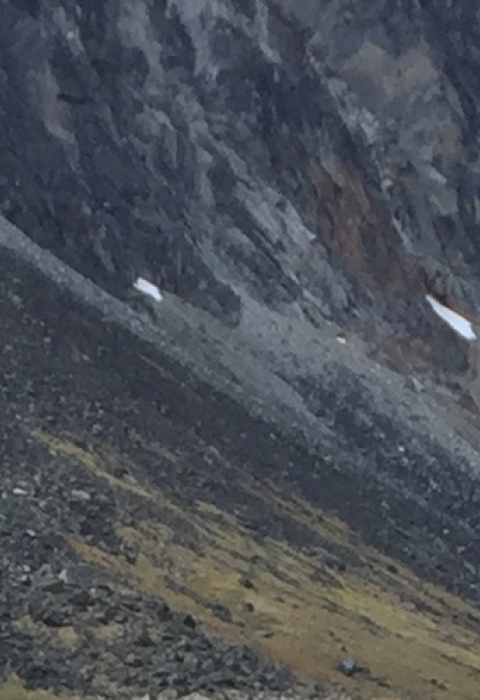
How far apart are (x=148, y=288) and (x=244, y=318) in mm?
3594

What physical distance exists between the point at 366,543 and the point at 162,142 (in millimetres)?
19323

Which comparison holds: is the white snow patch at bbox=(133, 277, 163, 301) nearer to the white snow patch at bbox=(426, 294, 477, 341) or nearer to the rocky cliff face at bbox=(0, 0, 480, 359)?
the rocky cliff face at bbox=(0, 0, 480, 359)

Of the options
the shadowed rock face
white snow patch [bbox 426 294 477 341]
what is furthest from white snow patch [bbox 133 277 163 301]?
white snow patch [bbox 426 294 477 341]

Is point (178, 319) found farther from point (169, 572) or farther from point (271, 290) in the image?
point (169, 572)

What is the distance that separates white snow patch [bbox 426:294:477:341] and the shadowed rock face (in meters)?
0.83

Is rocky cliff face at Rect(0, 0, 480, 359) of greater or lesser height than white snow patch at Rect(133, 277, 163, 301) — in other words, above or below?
above

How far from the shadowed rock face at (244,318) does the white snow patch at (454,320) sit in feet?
2.73

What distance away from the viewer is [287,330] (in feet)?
141

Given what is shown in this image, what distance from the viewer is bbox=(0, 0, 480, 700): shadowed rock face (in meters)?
23.4

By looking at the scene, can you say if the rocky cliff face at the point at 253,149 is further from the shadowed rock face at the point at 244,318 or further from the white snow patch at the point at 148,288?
the white snow patch at the point at 148,288

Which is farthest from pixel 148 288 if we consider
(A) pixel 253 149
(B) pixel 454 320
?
(B) pixel 454 320

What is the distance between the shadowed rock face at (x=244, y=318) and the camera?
76.7 ft

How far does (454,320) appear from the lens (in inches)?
2202

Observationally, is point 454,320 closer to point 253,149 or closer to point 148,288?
point 253,149
